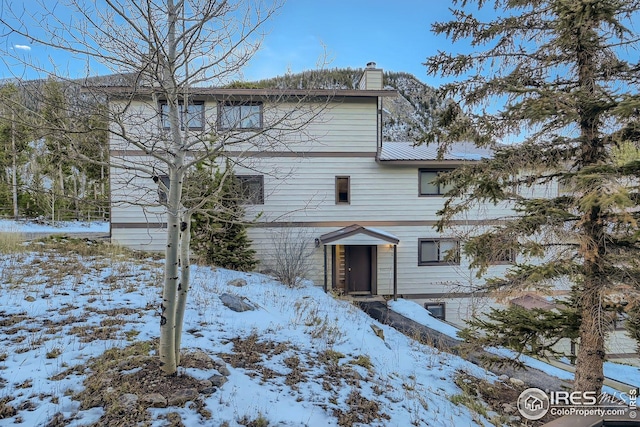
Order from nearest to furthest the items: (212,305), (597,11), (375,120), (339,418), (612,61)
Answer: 1. (597,11)
2. (339,418)
3. (612,61)
4. (212,305)
5. (375,120)

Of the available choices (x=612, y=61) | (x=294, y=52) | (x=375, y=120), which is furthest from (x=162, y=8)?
(x=375, y=120)

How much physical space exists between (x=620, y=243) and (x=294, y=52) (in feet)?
15.2

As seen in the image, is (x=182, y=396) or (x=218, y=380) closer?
(x=182, y=396)

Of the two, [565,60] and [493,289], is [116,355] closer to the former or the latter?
[493,289]

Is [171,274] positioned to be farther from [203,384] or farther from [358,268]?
[358,268]

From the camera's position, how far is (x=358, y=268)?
491 inches

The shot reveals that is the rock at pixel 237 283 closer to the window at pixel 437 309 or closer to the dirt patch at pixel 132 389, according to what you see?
the dirt patch at pixel 132 389

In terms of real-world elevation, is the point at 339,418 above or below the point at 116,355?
below

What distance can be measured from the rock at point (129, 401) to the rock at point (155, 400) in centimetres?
8

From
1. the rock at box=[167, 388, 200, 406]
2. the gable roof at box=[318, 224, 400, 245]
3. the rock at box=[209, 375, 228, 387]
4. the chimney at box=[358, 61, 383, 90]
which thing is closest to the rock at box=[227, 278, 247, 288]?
the gable roof at box=[318, 224, 400, 245]

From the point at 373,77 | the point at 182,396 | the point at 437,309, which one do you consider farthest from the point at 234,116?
the point at 437,309

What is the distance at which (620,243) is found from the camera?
356cm

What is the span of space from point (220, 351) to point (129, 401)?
1.54 meters

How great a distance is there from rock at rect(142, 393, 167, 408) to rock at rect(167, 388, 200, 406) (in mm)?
53
